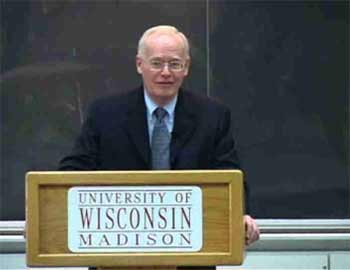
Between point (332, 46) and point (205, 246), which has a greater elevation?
point (332, 46)

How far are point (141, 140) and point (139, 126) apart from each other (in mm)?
53

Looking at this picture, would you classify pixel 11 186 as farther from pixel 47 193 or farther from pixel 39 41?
pixel 47 193

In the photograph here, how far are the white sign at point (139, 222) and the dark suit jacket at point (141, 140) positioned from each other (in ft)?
1.90

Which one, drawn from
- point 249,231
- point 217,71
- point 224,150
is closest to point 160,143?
point 224,150

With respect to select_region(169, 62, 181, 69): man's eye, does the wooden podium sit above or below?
below

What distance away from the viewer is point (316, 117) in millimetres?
5117

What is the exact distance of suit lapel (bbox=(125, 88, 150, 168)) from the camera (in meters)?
3.32

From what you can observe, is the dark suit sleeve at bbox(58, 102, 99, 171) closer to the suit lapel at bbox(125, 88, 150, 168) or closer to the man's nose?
the suit lapel at bbox(125, 88, 150, 168)

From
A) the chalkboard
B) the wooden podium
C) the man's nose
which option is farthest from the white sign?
the chalkboard

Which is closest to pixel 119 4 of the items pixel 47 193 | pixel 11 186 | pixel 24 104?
pixel 24 104

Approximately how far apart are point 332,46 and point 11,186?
1.63m

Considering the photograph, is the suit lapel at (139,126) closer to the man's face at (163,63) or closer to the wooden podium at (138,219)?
the man's face at (163,63)

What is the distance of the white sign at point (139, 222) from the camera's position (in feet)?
8.96

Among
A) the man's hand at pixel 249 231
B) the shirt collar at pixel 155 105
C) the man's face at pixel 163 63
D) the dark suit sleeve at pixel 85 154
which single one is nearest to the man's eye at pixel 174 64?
the man's face at pixel 163 63
